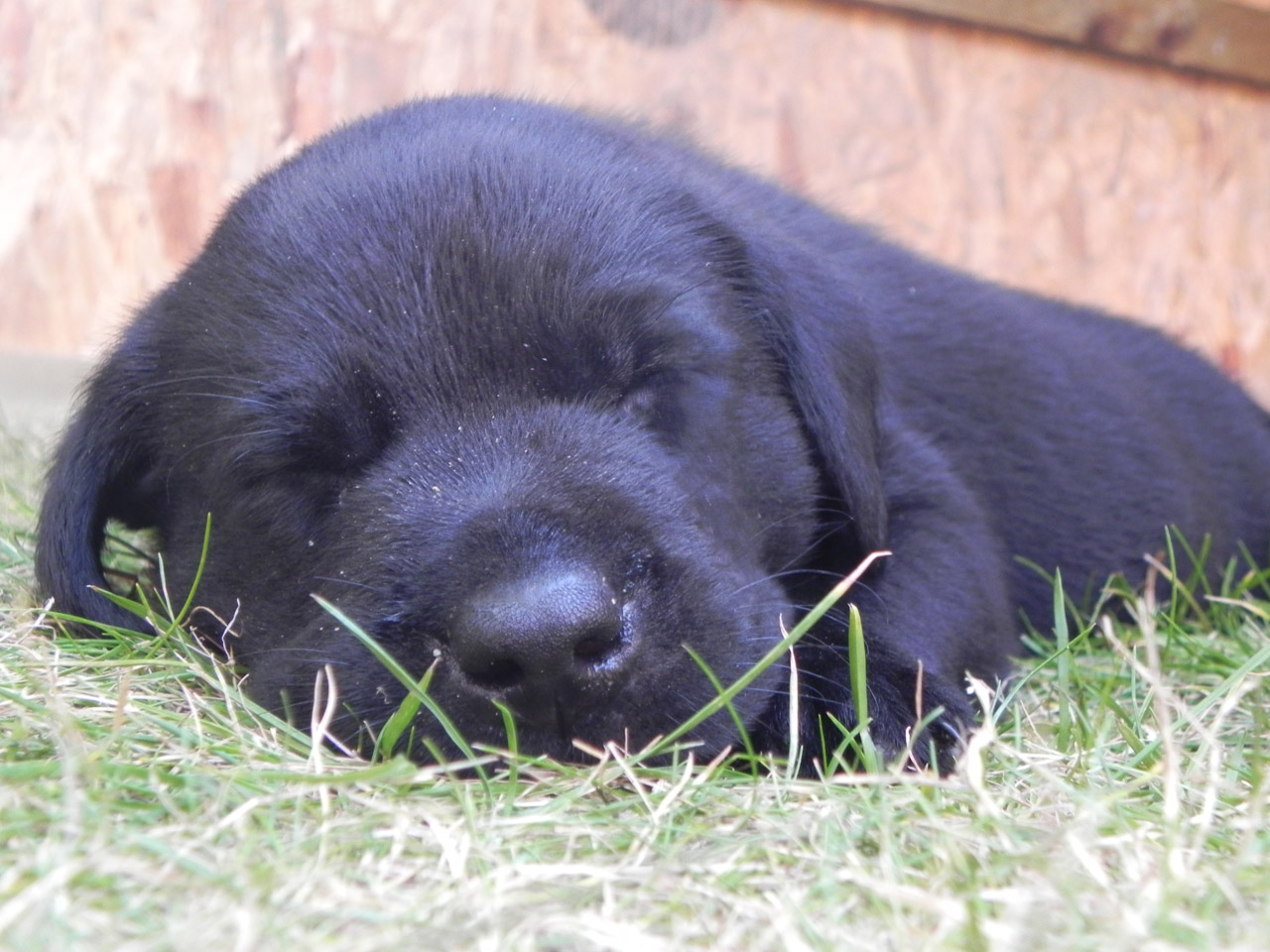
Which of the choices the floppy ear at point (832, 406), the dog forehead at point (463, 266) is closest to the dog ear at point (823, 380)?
the floppy ear at point (832, 406)

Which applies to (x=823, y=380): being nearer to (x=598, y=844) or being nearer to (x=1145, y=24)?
(x=598, y=844)

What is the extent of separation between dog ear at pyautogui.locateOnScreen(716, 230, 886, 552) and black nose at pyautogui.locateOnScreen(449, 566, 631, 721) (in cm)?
84

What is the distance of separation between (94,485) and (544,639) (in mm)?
1286

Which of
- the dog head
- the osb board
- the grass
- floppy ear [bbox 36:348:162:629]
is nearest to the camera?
the grass

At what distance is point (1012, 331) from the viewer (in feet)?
11.5

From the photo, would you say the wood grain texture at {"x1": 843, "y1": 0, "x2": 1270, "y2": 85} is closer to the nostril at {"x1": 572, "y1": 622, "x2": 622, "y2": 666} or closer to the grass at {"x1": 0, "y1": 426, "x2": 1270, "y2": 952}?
the grass at {"x1": 0, "y1": 426, "x2": 1270, "y2": 952}

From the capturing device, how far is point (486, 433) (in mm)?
2064

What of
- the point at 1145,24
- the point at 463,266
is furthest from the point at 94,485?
the point at 1145,24

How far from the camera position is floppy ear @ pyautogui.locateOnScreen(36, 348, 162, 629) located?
2.50 m

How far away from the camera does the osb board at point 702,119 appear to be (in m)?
4.70

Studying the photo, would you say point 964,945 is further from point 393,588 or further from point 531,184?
point 531,184

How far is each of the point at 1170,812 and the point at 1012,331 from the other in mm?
2181

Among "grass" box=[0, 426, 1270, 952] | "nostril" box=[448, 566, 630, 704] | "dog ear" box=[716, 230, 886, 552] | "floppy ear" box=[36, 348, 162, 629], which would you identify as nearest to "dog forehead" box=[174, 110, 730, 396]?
"dog ear" box=[716, 230, 886, 552]

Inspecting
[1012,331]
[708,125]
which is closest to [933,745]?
[1012,331]
